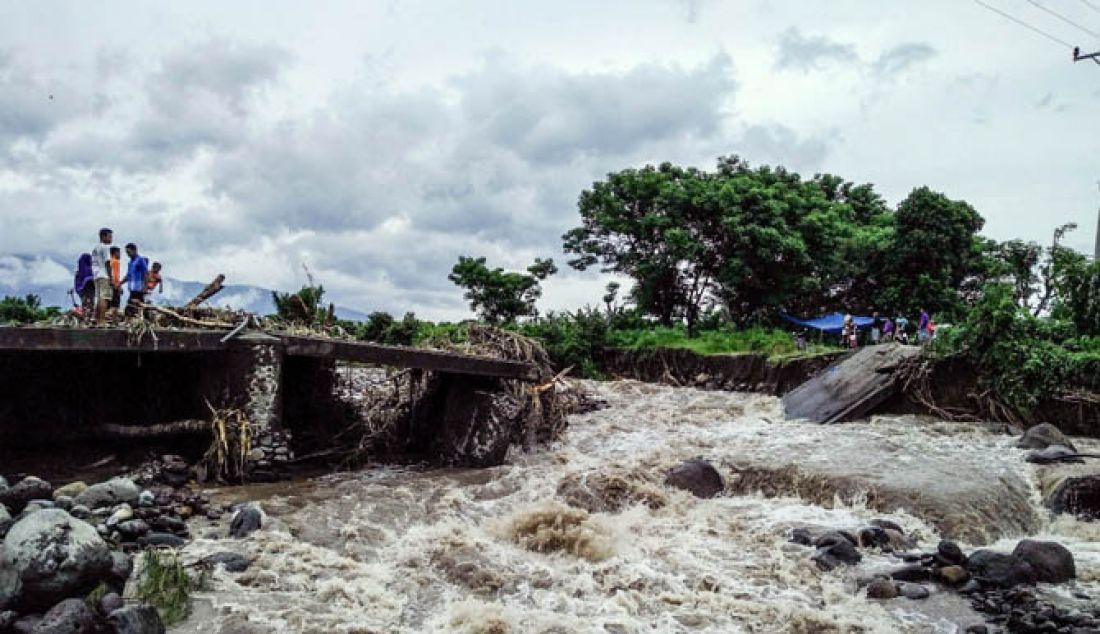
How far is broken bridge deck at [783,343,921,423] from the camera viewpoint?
15094 mm

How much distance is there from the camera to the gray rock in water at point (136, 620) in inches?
206

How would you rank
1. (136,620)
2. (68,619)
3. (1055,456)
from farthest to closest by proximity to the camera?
(1055,456)
(136,620)
(68,619)

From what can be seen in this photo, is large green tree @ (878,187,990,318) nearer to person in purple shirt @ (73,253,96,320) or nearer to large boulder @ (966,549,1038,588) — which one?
large boulder @ (966,549,1038,588)

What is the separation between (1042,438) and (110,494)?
12.5 metres

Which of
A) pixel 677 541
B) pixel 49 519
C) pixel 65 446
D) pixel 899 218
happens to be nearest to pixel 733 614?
pixel 677 541

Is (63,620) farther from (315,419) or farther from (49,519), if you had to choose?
(315,419)

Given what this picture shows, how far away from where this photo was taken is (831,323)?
91.6ft

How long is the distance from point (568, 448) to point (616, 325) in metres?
16.7

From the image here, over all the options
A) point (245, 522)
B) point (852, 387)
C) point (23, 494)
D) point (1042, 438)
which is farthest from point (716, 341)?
point (23, 494)

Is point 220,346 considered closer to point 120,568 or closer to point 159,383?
point 159,383

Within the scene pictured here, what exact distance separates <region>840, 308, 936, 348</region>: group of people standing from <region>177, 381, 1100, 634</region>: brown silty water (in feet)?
29.9

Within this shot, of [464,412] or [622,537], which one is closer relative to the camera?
[622,537]

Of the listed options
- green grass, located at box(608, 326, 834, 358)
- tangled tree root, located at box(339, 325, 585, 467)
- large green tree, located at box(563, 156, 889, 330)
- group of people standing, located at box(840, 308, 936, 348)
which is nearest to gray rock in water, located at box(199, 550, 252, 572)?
tangled tree root, located at box(339, 325, 585, 467)

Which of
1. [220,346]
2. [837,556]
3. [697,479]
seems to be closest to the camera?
[837,556]
